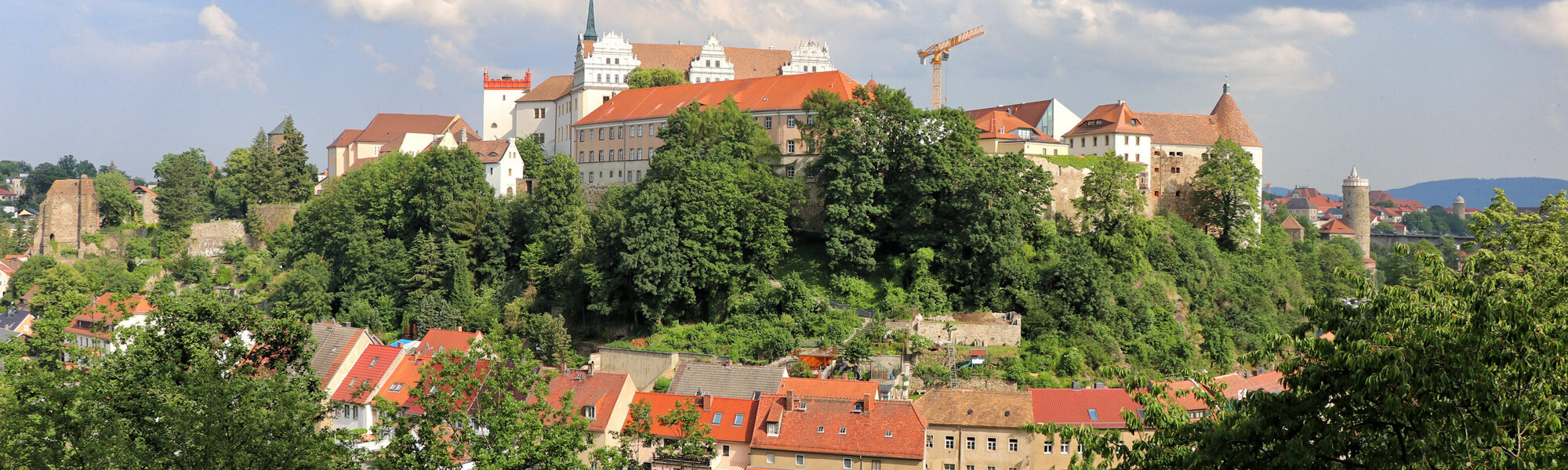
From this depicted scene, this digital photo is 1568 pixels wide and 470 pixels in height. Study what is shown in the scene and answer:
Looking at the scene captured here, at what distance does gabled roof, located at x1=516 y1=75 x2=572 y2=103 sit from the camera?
273ft

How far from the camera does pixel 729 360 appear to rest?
43750 mm

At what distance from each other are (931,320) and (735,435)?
467 inches

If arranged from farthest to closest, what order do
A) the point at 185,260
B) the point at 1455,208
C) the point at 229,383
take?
the point at 1455,208 → the point at 185,260 → the point at 229,383

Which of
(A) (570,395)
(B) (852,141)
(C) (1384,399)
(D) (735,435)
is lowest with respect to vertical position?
(D) (735,435)

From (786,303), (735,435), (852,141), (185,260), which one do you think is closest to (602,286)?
(786,303)

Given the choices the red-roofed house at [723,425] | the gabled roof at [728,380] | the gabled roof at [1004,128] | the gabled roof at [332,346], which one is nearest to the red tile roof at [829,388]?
the gabled roof at [728,380]

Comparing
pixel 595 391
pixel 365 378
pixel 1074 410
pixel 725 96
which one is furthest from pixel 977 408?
pixel 725 96

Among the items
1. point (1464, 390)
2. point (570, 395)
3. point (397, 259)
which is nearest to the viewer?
point (1464, 390)

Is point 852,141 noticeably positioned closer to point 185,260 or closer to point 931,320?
point 931,320

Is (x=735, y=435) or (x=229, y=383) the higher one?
(x=229, y=383)

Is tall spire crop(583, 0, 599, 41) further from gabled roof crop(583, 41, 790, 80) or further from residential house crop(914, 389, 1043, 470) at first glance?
residential house crop(914, 389, 1043, 470)

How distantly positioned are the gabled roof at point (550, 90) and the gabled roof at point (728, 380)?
145 ft

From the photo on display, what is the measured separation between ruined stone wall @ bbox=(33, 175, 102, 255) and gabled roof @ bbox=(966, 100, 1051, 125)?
→ 58066 millimetres

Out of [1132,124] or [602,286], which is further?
[1132,124]
